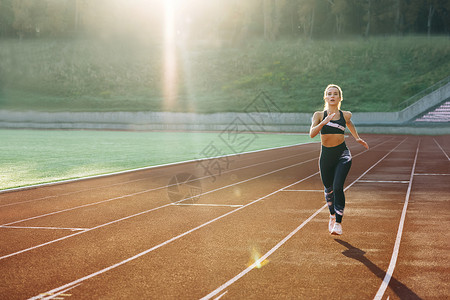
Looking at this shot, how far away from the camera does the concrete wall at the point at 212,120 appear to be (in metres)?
47.9

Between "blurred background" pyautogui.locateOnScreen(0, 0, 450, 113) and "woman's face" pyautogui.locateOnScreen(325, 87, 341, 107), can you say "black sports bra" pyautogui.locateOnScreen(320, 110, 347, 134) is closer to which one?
"woman's face" pyautogui.locateOnScreen(325, 87, 341, 107)

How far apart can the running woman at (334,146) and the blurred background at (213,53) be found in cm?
4780

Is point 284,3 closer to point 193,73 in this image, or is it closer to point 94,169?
point 193,73

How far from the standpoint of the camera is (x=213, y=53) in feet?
259

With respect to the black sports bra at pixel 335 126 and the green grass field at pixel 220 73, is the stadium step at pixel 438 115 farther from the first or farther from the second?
the black sports bra at pixel 335 126

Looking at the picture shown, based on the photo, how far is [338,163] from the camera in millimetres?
7312

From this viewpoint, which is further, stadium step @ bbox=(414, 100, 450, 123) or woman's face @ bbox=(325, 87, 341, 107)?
stadium step @ bbox=(414, 100, 450, 123)

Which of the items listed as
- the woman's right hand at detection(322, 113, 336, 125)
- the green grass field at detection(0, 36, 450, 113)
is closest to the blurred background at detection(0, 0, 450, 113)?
the green grass field at detection(0, 36, 450, 113)

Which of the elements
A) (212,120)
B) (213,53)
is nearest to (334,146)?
(212,120)

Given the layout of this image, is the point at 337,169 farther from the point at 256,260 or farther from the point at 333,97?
the point at 256,260

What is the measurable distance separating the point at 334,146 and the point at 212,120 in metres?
45.9

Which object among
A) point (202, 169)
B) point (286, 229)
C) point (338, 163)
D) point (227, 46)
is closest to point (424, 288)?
point (338, 163)

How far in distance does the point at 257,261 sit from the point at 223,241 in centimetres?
114

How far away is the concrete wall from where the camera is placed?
1885 inches
